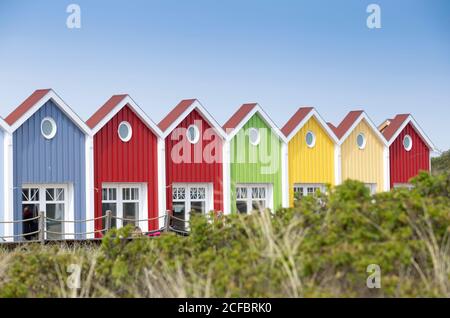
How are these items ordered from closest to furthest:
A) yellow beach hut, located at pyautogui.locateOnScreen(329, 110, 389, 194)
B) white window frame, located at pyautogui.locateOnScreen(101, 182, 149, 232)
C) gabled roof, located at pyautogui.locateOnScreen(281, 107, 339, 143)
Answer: white window frame, located at pyautogui.locateOnScreen(101, 182, 149, 232), gabled roof, located at pyautogui.locateOnScreen(281, 107, 339, 143), yellow beach hut, located at pyautogui.locateOnScreen(329, 110, 389, 194)

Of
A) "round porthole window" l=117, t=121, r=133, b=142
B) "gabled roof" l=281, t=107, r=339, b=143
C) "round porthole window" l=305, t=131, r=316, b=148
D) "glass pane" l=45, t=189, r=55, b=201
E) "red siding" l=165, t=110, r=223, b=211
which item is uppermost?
"gabled roof" l=281, t=107, r=339, b=143

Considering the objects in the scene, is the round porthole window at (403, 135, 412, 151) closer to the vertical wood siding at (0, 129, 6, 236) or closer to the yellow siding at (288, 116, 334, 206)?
the yellow siding at (288, 116, 334, 206)

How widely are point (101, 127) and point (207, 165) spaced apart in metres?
4.76

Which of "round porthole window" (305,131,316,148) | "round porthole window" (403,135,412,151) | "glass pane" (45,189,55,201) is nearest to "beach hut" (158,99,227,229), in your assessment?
"glass pane" (45,189,55,201)

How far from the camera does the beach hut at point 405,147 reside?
3891cm

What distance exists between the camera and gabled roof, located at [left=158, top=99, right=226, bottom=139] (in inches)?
1224

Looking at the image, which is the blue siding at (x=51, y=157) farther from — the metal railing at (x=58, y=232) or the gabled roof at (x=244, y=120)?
the gabled roof at (x=244, y=120)

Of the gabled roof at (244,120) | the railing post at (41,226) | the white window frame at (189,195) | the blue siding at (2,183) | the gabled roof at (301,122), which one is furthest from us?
the gabled roof at (301,122)

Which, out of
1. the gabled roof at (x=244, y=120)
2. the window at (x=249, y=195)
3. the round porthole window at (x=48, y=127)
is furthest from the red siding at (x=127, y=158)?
the window at (x=249, y=195)

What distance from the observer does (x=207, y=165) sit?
32375 mm

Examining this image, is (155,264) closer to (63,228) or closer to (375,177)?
(63,228)

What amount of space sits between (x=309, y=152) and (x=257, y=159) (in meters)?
2.71

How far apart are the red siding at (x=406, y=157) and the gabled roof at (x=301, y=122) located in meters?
4.10

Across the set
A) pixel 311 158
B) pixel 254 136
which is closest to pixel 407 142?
pixel 311 158
